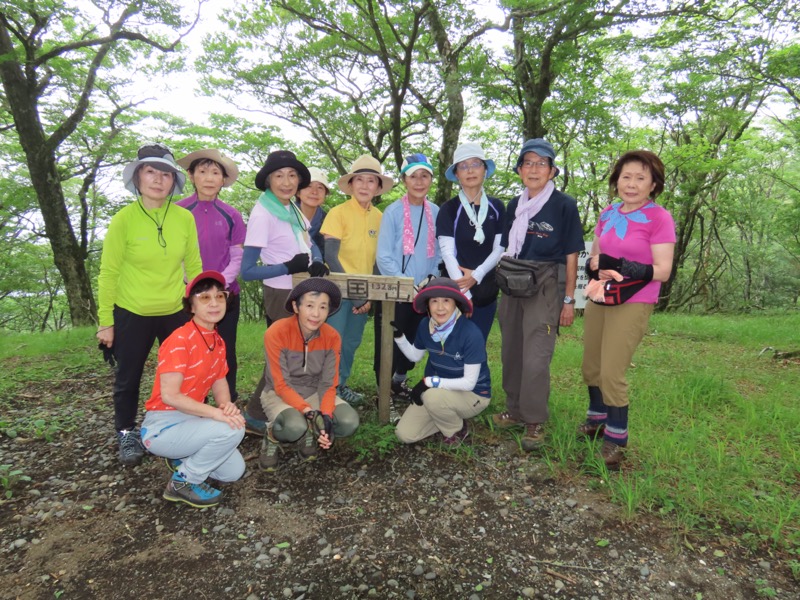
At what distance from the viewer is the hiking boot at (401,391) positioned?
506 cm

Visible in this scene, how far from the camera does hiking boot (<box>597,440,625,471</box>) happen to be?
3.55 m

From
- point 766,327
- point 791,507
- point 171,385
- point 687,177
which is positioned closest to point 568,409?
point 791,507

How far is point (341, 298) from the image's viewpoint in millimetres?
3709

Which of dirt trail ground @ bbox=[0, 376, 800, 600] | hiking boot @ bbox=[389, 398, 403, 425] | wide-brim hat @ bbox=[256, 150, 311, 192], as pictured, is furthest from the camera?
hiking boot @ bbox=[389, 398, 403, 425]

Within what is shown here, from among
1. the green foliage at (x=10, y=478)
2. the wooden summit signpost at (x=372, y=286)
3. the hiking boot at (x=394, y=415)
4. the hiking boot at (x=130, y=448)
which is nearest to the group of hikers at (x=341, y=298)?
the hiking boot at (x=130, y=448)

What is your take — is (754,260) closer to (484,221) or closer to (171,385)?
(484,221)

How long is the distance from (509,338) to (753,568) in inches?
89.1

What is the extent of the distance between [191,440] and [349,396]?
2096 millimetres

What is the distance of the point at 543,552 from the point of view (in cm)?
274

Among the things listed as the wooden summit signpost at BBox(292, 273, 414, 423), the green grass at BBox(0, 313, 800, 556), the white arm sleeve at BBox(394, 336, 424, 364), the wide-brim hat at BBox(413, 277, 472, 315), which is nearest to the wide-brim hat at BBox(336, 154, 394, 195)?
the wooden summit signpost at BBox(292, 273, 414, 423)

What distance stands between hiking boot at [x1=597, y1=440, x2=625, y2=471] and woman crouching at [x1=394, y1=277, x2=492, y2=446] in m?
1.03

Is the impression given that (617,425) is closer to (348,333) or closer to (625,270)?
(625,270)

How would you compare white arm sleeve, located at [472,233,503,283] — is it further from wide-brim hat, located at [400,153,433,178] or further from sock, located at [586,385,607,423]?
sock, located at [586,385,607,423]

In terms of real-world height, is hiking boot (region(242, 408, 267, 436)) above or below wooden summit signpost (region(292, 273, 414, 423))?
below
